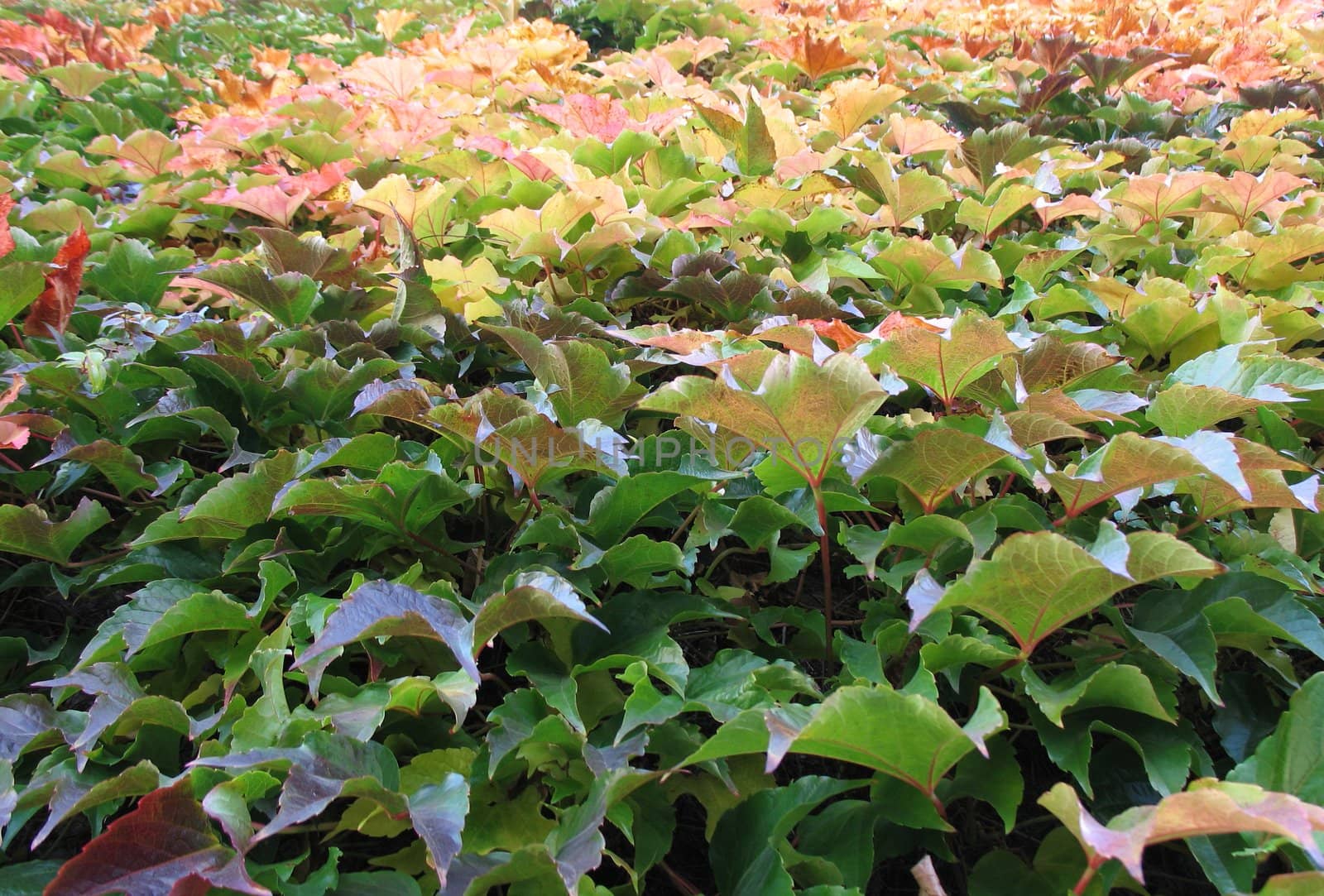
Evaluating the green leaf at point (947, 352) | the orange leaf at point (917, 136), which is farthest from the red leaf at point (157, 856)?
the orange leaf at point (917, 136)

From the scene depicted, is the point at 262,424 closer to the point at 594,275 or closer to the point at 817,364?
the point at 594,275

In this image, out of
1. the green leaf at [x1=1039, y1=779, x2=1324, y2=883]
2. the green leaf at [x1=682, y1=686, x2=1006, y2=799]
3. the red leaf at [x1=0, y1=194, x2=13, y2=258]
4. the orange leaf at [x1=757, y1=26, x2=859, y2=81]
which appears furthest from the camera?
the orange leaf at [x1=757, y1=26, x2=859, y2=81]

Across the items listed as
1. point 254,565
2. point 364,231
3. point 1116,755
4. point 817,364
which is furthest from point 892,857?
point 364,231

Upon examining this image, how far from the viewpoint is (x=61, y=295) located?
1.41 m

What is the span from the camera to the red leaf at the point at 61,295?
1413 millimetres

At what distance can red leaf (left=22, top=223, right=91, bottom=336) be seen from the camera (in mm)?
1413

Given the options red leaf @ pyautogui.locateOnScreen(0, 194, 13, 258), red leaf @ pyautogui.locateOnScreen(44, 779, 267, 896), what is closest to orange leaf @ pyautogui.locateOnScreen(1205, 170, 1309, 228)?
red leaf @ pyautogui.locateOnScreen(44, 779, 267, 896)

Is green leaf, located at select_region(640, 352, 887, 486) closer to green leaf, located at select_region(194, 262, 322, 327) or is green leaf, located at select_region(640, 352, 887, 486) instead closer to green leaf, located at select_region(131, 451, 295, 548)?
green leaf, located at select_region(131, 451, 295, 548)

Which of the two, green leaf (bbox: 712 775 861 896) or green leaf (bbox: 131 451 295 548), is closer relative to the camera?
green leaf (bbox: 712 775 861 896)

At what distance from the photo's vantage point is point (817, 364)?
83 cm

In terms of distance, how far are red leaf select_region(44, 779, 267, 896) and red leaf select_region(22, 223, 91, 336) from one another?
0.98m

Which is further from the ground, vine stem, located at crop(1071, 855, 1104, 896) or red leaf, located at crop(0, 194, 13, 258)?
vine stem, located at crop(1071, 855, 1104, 896)

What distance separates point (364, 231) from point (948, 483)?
142 cm

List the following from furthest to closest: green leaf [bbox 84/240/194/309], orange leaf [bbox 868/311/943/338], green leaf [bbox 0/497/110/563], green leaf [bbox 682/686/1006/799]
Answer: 1. green leaf [bbox 84/240/194/309]
2. orange leaf [bbox 868/311/943/338]
3. green leaf [bbox 0/497/110/563]
4. green leaf [bbox 682/686/1006/799]
